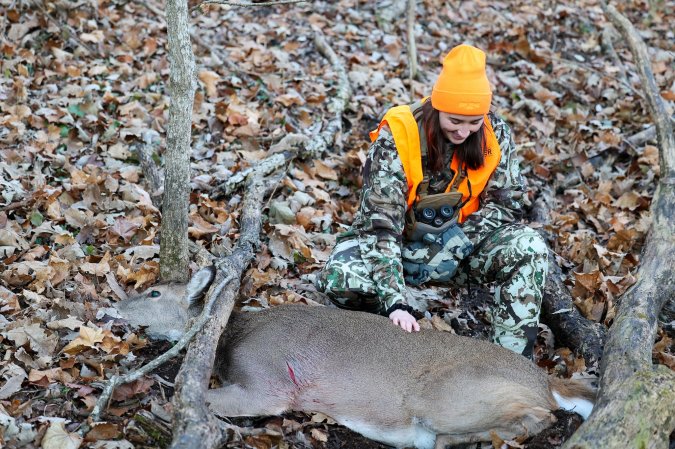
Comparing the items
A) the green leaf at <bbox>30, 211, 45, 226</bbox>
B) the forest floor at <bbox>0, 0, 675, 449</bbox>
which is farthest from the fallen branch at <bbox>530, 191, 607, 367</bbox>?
the green leaf at <bbox>30, 211, 45, 226</bbox>

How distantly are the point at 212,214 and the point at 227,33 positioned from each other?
3.90 metres

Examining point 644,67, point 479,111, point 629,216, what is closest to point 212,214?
point 479,111

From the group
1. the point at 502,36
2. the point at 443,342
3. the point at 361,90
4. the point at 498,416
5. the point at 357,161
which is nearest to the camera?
the point at 498,416

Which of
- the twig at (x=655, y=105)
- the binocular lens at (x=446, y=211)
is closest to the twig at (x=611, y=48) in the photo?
the twig at (x=655, y=105)

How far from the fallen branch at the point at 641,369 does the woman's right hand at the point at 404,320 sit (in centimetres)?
101

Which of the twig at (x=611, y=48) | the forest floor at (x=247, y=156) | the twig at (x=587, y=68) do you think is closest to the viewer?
the forest floor at (x=247, y=156)

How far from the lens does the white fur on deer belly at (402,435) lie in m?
3.80

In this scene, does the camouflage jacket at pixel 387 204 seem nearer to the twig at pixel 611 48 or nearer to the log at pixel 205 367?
the log at pixel 205 367

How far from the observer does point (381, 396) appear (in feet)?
12.7

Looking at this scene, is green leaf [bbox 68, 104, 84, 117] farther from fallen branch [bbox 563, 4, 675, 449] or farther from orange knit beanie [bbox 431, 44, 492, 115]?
fallen branch [bbox 563, 4, 675, 449]

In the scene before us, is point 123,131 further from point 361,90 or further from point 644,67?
point 644,67

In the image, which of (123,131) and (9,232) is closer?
(9,232)

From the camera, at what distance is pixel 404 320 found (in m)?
4.20

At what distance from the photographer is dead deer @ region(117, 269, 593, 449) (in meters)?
3.73
